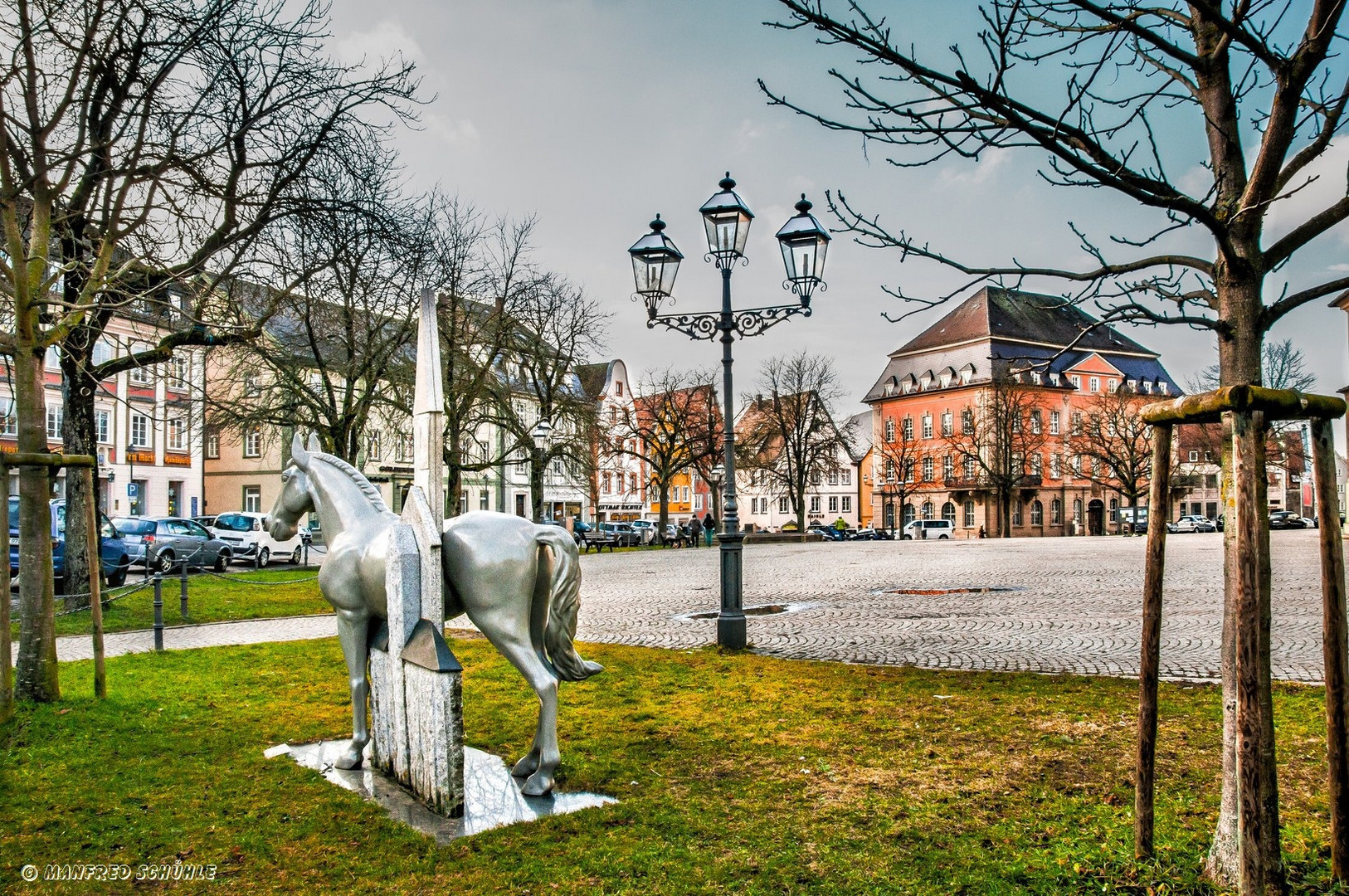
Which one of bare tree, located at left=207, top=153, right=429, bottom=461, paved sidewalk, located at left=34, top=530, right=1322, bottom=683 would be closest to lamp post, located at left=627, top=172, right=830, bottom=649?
paved sidewalk, located at left=34, top=530, right=1322, bottom=683

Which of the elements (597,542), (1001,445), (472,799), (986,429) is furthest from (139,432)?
(1001,445)

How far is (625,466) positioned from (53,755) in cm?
7153

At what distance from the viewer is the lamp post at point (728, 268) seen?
11359 mm

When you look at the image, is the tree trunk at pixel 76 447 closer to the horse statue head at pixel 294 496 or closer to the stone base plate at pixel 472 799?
the horse statue head at pixel 294 496

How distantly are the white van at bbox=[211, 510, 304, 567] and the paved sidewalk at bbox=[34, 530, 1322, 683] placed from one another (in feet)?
39.2

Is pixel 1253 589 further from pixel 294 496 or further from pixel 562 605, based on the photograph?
pixel 294 496

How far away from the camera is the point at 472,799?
526 centimetres

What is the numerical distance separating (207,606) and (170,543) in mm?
10800

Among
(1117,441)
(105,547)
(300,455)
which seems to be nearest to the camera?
(300,455)

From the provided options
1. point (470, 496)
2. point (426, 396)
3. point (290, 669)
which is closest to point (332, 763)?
point (426, 396)

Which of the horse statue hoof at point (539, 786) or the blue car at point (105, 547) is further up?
the blue car at point (105, 547)

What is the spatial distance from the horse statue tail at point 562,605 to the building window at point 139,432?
47.6 meters

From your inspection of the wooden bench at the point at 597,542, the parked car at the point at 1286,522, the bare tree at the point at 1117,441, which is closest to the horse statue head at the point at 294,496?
the wooden bench at the point at 597,542

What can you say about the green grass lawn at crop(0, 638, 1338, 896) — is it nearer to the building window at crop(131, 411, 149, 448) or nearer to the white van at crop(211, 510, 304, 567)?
the white van at crop(211, 510, 304, 567)
